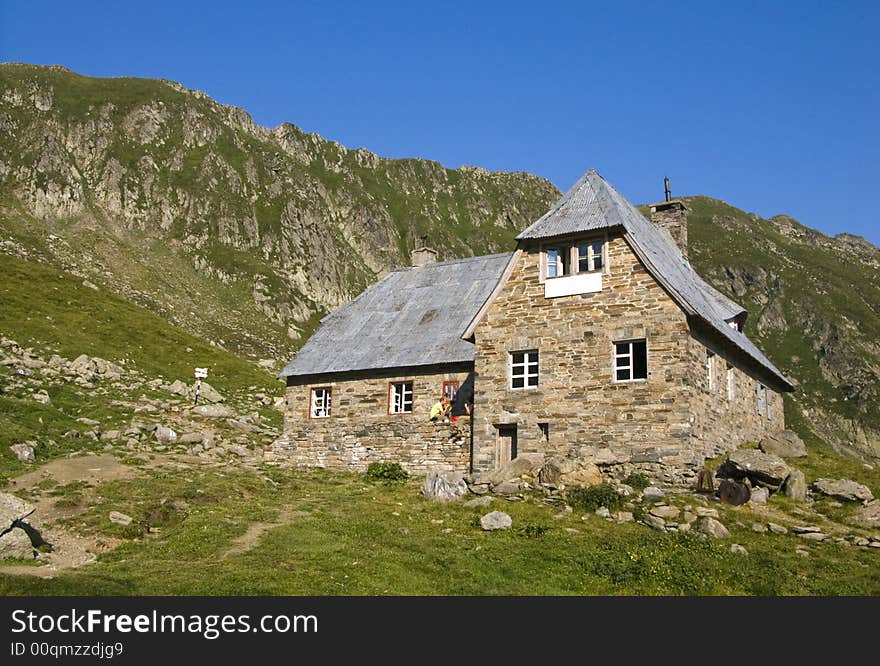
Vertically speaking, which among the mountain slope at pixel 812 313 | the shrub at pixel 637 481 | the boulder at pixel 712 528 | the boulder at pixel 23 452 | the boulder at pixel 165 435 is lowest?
the boulder at pixel 712 528

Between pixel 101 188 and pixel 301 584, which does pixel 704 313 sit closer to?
pixel 301 584

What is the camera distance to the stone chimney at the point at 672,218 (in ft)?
134

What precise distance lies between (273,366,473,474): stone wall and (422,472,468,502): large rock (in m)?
5.63

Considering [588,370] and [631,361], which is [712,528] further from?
[588,370]

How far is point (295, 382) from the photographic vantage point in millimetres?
39031

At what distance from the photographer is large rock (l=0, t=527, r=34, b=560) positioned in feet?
60.4

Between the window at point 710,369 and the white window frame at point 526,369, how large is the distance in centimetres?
581

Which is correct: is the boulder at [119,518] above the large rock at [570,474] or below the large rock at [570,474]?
below

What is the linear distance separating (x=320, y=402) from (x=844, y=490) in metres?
21.6

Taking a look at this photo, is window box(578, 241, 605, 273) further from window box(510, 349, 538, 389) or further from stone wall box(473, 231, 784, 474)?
window box(510, 349, 538, 389)

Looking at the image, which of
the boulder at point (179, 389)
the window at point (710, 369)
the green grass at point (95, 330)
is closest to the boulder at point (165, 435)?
the boulder at point (179, 389)

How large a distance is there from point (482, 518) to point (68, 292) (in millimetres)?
55245

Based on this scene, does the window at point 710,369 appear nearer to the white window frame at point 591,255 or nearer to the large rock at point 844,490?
the white window frame at point 591,255

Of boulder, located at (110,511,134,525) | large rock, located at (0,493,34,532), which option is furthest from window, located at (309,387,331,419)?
large rock, located at (0,493,34,532)
